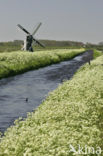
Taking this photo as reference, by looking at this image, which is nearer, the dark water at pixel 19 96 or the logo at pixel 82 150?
the logo at pixel 82 150

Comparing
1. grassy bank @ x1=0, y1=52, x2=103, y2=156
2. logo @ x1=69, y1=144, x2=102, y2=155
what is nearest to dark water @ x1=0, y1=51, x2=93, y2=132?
grassy bank @ x1=0, y1=52, x2=103, y2=156

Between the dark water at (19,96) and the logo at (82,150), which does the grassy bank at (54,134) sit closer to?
the logo at (82,150)

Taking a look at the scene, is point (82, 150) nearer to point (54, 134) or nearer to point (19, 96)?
point (54, 134)

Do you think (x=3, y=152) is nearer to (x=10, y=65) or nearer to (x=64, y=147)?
(x=64, y=147)

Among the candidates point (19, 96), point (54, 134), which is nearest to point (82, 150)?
point (54, 134)

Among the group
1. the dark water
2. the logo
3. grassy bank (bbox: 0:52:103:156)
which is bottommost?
the dark water

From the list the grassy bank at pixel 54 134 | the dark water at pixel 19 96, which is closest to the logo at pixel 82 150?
the grassy bank at pixel 54 134

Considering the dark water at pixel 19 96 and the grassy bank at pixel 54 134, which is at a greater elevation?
the grassy bank at pixel 54 134

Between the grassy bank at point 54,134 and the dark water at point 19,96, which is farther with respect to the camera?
the dark water at point 19,96

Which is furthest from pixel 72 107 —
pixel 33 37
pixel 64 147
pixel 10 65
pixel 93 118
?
pixel 33 37

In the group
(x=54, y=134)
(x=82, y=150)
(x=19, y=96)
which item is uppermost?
(x=54, y=134)

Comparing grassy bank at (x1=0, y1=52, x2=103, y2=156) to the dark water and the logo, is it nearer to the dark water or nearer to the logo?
the logo

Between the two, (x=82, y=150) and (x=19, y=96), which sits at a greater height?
(x=82, y=150)

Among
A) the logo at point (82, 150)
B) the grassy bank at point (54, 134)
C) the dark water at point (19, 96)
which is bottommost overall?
the dark water at point (19, 96)
